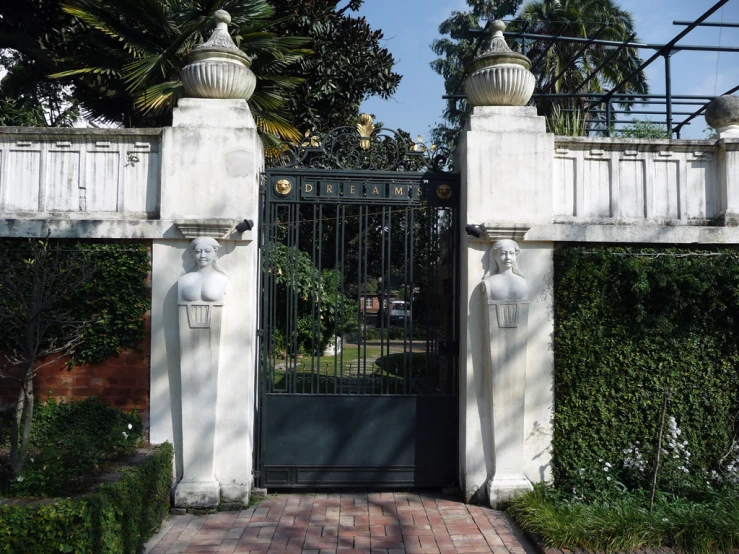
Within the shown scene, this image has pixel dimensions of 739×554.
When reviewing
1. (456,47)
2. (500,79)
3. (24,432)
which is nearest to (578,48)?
(456,47)

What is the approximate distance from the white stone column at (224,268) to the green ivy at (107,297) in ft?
0.49

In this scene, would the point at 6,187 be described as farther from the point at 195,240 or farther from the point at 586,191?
the point at 586,191

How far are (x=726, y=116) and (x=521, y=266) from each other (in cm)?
266

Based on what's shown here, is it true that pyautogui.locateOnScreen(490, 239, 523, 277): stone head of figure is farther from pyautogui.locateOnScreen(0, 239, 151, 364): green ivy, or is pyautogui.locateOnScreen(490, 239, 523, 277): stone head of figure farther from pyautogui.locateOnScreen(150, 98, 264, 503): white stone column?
pyautogui.locateOnScreen(0, 239, 151, 364): green ivy

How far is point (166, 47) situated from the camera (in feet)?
27.3

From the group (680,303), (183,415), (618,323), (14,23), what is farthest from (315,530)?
(14,23)

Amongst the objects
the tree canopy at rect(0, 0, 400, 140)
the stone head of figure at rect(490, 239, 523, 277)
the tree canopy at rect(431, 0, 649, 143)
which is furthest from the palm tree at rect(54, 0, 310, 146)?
the tree canopy at rect(431, 0, 649, 143)

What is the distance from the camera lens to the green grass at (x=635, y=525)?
13.5 feet

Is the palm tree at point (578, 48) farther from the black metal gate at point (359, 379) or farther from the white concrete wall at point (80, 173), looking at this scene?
the white concrete wall at point (80, 173)

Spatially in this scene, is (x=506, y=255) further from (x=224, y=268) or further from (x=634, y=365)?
(x=224, y=268)

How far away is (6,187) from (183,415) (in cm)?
268

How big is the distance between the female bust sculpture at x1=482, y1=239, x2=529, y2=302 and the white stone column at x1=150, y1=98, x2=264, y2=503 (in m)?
2.17

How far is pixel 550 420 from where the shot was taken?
5.20 metres

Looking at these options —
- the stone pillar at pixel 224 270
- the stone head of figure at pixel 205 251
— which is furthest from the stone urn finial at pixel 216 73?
the stone head of figure at pixel 205 251
